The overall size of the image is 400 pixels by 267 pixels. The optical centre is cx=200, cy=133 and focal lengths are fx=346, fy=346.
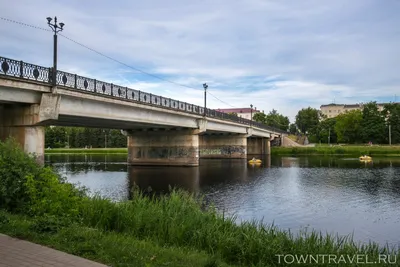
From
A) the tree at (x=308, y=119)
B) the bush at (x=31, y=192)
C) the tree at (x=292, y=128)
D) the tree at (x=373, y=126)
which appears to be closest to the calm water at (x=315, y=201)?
the bush at (x=31, y=192)

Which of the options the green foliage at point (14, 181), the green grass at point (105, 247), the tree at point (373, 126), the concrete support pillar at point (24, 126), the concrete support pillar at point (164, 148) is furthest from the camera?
the tree at point (373, 126)

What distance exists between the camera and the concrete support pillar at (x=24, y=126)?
78.7 ft

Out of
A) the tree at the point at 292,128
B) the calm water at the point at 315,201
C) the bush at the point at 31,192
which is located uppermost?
the tree at the point at 292,128

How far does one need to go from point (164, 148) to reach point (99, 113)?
75.7 feet

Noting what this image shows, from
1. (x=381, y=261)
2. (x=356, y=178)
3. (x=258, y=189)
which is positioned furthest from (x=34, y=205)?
(x=356, y=178)

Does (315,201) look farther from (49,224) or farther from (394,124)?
(394,124)

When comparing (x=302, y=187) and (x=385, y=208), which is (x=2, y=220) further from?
(x=302, y=187)

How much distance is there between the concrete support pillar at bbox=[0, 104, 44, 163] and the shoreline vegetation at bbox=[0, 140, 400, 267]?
38.2 feet

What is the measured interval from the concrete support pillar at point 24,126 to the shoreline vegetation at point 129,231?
11.6m

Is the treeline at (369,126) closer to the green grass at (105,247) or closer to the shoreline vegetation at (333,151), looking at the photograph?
the shoreline vegetation at (333,151)

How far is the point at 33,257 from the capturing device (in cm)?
677

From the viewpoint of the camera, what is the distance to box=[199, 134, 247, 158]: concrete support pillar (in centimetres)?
7888

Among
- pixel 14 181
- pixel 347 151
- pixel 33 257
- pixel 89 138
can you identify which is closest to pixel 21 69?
pixel 14 181

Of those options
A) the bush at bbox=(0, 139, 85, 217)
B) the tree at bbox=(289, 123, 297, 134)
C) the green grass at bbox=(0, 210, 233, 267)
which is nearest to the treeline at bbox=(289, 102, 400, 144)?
the tree at bbox=(289, 123, 297, 134)
